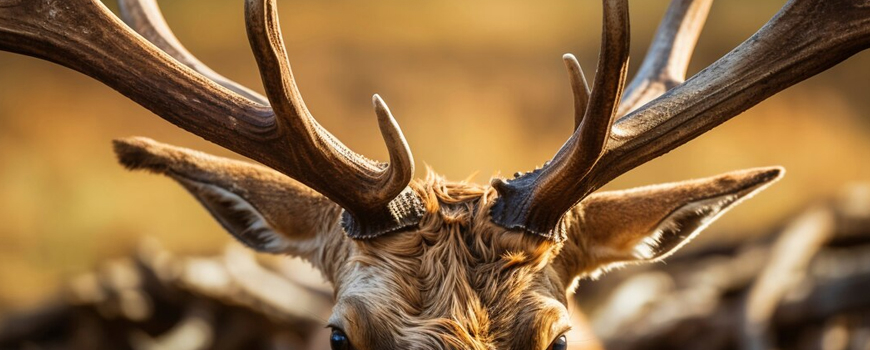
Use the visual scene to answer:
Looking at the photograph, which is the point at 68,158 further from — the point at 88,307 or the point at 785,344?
the point at 785,344

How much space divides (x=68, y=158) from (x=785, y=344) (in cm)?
762

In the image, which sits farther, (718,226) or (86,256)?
(718,226)

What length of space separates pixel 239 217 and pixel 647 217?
67.1 inches

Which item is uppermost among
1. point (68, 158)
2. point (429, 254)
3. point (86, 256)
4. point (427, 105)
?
point (427, 105)

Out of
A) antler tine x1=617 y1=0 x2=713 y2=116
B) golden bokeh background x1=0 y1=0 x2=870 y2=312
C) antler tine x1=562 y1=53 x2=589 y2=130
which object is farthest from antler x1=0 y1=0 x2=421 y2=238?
golden bokeh background x1=0 y1=0 x2=870 y2=312

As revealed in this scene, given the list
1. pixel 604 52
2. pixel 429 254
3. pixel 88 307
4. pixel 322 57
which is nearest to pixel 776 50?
pixel 604 52

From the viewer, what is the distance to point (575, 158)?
327cm

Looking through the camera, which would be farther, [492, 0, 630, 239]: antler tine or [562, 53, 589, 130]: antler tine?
[562, 53, 589, 130]: antler tine

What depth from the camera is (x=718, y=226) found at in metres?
11.9

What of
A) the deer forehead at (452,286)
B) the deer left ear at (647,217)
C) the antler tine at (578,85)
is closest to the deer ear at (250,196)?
the deer forehead at (452,286)

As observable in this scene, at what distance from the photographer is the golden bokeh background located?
10688mm

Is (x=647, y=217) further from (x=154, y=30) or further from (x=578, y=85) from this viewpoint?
(x=154, y=30)

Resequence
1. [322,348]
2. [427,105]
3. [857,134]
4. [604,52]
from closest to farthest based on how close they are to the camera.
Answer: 1. [604,52]
2. [322,348]
3. [427,105]
4. [857,134]

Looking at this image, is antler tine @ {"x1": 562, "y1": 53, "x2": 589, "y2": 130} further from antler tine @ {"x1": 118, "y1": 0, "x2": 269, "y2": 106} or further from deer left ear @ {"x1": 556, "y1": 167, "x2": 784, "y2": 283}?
antler tine @ {"x1": 118, "y1": 0, "x2": 269, "y2": 106}
